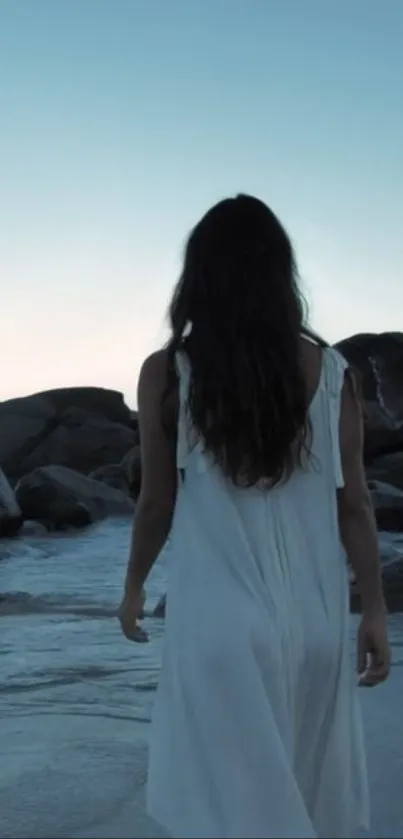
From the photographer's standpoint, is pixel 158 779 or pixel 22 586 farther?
pixel 22 586

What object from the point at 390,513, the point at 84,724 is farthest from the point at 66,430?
the point at 84,724

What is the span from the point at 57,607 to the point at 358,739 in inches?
270

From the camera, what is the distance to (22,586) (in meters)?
10.8

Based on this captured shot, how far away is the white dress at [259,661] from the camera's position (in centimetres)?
210

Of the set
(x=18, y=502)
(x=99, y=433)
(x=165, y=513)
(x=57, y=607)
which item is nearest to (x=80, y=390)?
(x=99, y=433)

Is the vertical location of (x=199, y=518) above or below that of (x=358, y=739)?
above

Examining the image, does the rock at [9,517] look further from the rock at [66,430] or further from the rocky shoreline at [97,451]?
the rock at [66,430]

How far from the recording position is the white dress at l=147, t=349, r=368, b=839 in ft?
6.88

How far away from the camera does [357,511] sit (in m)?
2.36

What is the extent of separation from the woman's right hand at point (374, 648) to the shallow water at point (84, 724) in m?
1.13

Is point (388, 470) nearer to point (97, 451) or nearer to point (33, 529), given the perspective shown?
point (33, 529)

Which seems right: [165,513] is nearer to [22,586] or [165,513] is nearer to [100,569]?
[22,586]

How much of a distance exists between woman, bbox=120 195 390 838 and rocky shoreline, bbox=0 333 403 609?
542 cm

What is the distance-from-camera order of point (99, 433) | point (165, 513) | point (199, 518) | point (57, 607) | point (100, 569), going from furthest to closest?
point (99, 433), point (100, 569), point (57, 607), point (165, 513), point (199, 518)
